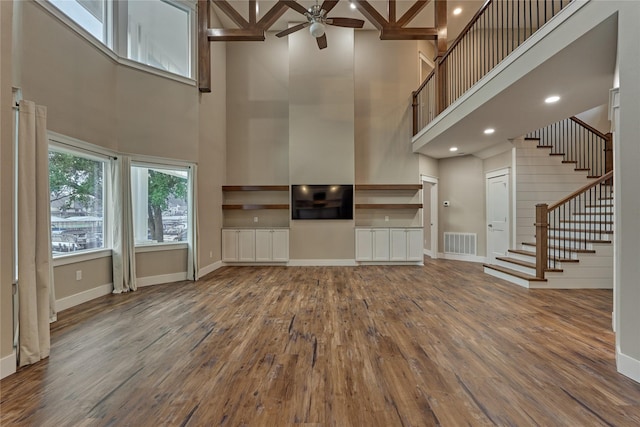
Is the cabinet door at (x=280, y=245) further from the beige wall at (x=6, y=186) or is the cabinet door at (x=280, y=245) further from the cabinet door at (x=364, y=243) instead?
the beige wall at (x=6, y=186)

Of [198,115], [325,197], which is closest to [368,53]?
[325,197]

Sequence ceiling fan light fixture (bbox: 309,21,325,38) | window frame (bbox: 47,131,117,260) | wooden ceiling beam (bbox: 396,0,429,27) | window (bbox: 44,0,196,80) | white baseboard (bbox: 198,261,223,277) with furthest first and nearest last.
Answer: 1. white baseboard (bbox: 198,261,223,277)
2. wooden ceiling beam (bbox: 396,0,429,27)
3. ceiling fan light fixture (bbox: 309,21,325,38)
4. window (bbox: 44,0,196,80)
5. window frame (bbox: 47,131,117,260)

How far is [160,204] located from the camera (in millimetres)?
4930

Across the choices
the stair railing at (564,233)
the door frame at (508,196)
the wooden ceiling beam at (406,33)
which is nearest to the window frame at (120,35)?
the wooden ceiling beam at (406,33)

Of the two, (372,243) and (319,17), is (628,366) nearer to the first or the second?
(372,243)

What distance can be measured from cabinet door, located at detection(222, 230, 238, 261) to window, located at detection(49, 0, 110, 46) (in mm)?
3989

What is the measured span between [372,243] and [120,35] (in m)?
6.01

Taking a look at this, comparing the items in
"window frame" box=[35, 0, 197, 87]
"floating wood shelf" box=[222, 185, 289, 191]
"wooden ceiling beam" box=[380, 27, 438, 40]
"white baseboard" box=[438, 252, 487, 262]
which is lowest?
"white baseboard" box=[438, 252, 487, 262]

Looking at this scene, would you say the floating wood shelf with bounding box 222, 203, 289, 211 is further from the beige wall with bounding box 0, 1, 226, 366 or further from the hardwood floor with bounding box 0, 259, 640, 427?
the hardwood floor with bounding box 0, 259, 640, 427

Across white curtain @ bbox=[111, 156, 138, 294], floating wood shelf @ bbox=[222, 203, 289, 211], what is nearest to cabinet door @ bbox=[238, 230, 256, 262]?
floating wood shelf @ bbox=[222, 203, 289, 211]

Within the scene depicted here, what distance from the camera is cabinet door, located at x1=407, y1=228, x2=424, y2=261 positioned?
21.0 feet

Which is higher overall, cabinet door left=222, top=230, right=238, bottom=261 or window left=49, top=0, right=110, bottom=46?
window left=49, top=0, right=110, bottom=46

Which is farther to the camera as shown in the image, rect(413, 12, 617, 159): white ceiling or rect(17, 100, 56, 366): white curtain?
rect(413, 12, 617, 159): white ceiling

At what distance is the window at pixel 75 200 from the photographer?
140 inches
